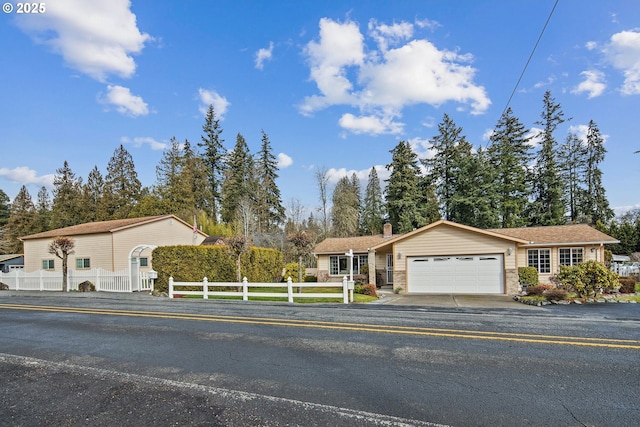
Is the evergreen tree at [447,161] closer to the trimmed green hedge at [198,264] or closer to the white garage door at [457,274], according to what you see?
the white garage door at [457,274]

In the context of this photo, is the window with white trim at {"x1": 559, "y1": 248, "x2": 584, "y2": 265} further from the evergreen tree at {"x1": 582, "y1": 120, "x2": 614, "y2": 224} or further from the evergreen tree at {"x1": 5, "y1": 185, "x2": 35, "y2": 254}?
the evergreen tree at {"x1": 5, "y1": 185, "x2": 35, "y2": 254}

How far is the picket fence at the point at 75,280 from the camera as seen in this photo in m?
20.8

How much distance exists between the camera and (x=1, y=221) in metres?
55.7

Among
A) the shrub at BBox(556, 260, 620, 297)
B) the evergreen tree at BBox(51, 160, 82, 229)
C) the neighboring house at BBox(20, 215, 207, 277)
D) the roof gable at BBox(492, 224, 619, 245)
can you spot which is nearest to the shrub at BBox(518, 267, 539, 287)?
the roof gable at BBox(492, 224, 619, 245)

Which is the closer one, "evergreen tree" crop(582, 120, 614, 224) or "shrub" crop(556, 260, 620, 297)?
"shrub" crop(556, 260, 620, 297)

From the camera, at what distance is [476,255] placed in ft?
62.4

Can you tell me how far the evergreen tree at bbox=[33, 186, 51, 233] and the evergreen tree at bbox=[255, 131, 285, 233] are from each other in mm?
30783

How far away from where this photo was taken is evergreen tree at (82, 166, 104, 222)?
47031 mm

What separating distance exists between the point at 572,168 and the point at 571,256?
30.6 m

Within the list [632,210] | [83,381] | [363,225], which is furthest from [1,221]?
[632,210]

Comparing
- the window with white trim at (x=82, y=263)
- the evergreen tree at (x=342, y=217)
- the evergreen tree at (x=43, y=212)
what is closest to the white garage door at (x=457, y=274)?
the window with white trim at (x=82, y=263)

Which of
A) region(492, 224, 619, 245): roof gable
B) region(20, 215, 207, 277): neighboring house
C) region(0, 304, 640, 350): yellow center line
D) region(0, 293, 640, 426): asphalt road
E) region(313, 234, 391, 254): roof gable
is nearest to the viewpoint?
region(0, 293, 640, 426): asphalt road

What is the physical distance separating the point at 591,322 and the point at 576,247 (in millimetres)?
13957

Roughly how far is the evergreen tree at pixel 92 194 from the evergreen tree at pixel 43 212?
8.10m
